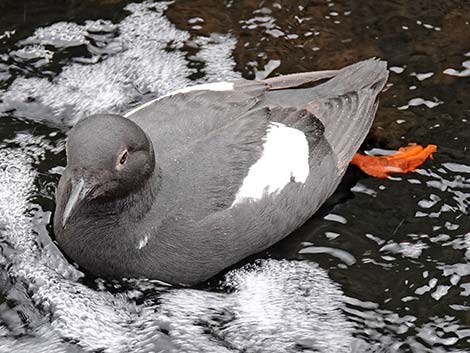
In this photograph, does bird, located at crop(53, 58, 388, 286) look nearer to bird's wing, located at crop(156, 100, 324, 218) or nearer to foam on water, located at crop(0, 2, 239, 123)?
bird's wing, located at crop(156, 100, 324, 218)

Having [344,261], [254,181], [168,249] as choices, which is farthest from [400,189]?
[168,249]

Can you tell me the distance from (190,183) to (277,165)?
0.56 meters

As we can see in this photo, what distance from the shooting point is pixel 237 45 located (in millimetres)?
6691

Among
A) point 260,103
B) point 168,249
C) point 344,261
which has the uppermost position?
point 260,103

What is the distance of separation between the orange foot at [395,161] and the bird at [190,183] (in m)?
0.34

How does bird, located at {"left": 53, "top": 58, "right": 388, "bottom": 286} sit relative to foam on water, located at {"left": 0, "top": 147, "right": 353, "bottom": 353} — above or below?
above

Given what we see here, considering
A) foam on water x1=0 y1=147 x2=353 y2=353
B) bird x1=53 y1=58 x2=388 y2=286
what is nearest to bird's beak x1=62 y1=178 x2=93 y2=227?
bird x1=53 y1=58 x2=388 y2=286

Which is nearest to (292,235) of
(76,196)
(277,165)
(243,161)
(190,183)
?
(277,165)

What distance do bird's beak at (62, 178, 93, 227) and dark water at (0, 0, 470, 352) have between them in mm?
679

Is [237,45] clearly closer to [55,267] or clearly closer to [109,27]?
[109,27]

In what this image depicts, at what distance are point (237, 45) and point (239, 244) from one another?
200cm

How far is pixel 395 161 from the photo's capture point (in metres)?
5.87

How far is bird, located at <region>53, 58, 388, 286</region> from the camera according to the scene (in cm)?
473

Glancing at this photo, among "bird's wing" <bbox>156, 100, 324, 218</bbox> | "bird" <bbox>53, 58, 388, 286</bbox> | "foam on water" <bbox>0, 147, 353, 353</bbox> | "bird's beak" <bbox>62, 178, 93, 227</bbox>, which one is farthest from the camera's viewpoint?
"bird's wing" <bbox>156, 100, 324, 218</bbox>
